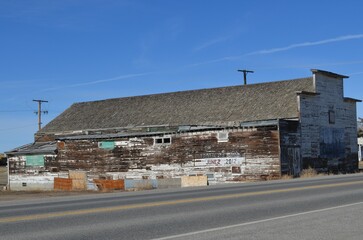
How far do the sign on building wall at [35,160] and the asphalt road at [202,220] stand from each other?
32.6 meters

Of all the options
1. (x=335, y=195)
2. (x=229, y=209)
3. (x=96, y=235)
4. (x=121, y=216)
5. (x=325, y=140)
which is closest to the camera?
(x=96, y=235)

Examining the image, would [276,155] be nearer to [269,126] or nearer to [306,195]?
[269,126]

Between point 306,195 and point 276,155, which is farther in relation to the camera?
point 276,155

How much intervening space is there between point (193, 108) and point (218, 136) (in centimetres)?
700

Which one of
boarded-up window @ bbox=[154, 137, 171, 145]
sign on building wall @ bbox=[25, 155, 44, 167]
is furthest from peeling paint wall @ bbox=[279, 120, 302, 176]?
sign on building wall @ bbox=[25, 155, 44, 167]

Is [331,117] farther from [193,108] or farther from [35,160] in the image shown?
[35,160]

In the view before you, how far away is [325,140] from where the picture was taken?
1591 inches

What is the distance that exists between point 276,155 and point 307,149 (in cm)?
337

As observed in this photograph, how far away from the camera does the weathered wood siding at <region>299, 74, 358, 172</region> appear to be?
127 ft

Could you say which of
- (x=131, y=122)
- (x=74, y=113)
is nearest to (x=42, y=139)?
(x=74, y=113)

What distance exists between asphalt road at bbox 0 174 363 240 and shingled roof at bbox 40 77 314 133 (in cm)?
2475

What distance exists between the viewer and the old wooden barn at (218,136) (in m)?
37.2

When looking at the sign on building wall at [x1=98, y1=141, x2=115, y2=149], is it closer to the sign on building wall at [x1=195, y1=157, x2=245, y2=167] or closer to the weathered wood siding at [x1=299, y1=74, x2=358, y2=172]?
the sign on building wall at [x1=195, y1=157, x2=245, y2=167]

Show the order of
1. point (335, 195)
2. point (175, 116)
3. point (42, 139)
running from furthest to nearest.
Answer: point (42, 139) → point (175, 116) → point (335, 195)
